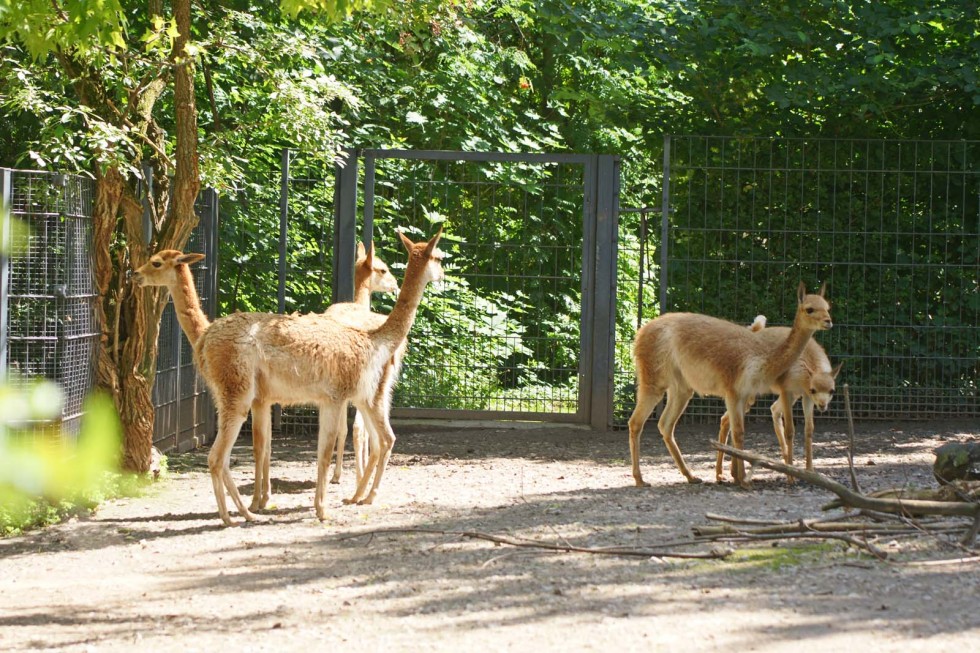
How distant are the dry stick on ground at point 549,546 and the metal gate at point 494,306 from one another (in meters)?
4.91

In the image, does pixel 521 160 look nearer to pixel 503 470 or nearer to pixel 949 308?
pixel 503 470

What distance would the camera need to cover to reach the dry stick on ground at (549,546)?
5738 millimetres

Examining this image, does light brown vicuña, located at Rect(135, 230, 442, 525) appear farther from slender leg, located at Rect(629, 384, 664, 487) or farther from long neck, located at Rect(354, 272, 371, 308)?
slender leg, located at Rect(629, 384, 664, 487)

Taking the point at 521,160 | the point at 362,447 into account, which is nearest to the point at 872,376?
the point at 521,160

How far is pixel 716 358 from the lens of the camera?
27.1 ft

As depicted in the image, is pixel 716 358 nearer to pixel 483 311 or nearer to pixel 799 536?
pixel 799 536

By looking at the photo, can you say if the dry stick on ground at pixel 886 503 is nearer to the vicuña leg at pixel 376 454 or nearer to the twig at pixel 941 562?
the twig at pixel 941 562

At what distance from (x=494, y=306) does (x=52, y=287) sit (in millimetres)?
5562

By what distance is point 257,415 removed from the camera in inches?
299

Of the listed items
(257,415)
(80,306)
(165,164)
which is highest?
(165,164)

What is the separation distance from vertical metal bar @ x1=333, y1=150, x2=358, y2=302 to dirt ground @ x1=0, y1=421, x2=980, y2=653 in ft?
9.95

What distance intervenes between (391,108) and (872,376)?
7.00m

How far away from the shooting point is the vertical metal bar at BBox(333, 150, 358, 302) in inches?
444

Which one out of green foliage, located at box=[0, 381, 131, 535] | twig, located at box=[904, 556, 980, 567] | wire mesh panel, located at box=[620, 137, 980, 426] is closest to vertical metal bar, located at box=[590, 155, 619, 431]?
wire mesh panel, located at box=[620, 137, 980, 426]
